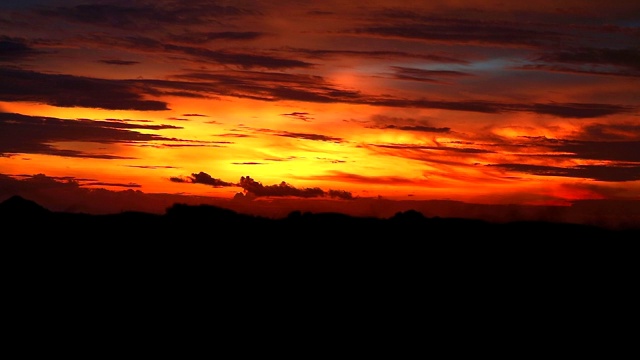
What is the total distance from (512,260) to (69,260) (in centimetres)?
1885

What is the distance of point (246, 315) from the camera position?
30875 millimetres

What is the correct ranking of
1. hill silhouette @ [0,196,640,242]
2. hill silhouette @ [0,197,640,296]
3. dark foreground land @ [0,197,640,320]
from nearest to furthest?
1. dark foreground land @ [0,197,640,320]
2. hill silhouette @ [0,197,640,296]
3. hill silhouette @ [0,196,640,242]

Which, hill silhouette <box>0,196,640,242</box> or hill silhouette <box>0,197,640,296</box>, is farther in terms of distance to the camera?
hill silhouette <box>0,196,640,242</box>

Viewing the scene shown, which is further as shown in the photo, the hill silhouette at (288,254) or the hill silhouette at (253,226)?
the hill silhouette at (253,226)

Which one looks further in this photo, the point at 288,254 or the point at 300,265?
the point at 288,254

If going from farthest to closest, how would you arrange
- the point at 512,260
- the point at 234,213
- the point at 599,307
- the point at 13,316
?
the point at 234,213
the point at 512,260
the point at 599,307
the point at 13,316

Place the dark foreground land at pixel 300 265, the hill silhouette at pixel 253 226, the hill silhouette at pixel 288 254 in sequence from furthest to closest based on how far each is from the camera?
the hill silhouette at pixel 253 226
the hill silhouette at pixel 288 254
the dark foreground land at pixel 300 265

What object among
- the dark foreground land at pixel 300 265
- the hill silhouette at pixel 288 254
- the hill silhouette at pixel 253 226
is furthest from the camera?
the hill silhouette at pixel 253 226

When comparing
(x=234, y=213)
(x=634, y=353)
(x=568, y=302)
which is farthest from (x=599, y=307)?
(x=234, y=213)

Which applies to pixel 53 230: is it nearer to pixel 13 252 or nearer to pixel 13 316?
pixel 13 252

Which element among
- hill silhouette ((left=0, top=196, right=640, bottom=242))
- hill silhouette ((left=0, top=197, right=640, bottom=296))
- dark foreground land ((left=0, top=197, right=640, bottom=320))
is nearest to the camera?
dark foreground land ((left=0, top=197, right=640, bottom=320))

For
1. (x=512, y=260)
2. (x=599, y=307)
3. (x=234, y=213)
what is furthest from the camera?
(x=234, y=213)

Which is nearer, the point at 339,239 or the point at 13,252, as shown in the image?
the point at 13,252

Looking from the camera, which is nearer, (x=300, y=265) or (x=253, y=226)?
(x=300, y=265)
